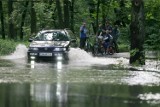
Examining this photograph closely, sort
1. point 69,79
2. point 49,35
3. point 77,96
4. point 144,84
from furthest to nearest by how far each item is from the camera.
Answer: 1. point 49,35
2. point 69,79
3. point 144,84
4. point 77,96

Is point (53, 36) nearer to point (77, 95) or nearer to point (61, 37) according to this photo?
point (61, 37)

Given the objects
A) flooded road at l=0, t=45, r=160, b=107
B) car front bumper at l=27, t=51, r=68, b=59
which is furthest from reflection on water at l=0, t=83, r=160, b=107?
car front bumper at l=27, t=51, r=68, b=59

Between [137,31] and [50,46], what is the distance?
5106 millimetres

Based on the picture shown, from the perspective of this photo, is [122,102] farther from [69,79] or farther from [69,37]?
[69,37]

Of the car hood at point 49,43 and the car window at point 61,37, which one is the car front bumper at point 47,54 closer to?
the car hood at point 49,43

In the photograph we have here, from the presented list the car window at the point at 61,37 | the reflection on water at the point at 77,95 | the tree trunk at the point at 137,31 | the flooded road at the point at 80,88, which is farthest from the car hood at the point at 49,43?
the reflection on water at the point at 77,95

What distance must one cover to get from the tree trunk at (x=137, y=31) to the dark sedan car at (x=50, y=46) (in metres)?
4.30

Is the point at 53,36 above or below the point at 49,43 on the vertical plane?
above

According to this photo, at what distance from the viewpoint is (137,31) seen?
72.7 ft

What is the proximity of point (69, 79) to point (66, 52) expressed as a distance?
9.76 metres

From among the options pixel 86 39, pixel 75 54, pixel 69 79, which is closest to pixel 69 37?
pixel 75 54

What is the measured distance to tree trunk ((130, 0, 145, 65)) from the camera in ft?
71.5

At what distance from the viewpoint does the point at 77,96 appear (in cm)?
1188

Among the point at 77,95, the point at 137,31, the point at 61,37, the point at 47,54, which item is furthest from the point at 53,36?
the point at 77,95
